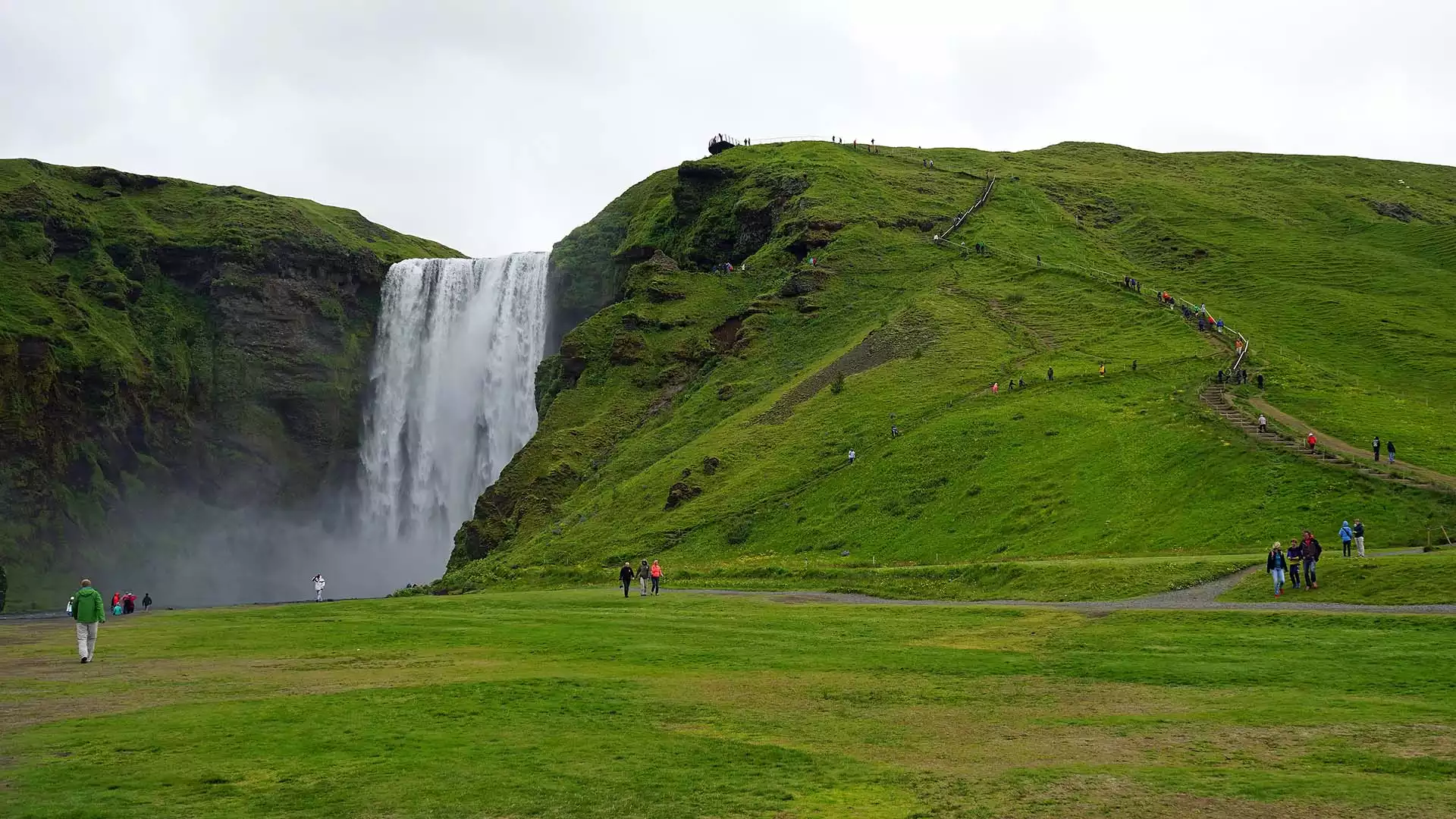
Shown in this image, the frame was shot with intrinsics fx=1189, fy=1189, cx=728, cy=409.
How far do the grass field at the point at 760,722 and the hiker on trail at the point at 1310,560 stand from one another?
6285 millimetres

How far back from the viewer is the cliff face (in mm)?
129625

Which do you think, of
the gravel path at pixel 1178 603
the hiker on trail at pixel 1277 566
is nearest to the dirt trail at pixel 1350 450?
the gravel path at pixel 1178 603

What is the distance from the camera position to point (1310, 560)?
40.5 m

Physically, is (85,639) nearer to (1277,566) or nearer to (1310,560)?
(1277,566)

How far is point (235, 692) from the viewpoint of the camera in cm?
2597

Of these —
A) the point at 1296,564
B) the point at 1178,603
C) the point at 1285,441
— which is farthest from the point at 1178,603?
the point at 1285,441

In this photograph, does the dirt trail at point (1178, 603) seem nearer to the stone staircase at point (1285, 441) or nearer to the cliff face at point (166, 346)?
the stone staircase at point (1285, 441)

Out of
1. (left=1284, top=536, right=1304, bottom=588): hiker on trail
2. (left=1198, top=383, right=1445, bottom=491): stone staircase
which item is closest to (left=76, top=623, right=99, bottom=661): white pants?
(left=1284, top=536, right=1304, bottom=588): hiker on trail

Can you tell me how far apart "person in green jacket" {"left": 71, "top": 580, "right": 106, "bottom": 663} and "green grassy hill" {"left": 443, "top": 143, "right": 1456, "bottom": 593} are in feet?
124

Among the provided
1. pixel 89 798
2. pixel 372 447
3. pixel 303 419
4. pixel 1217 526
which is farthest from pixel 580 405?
pixel 89 798

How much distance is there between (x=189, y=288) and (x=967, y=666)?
146m

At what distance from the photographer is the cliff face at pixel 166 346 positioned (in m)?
130

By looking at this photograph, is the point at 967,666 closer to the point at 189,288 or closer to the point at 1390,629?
the point at 1390,629

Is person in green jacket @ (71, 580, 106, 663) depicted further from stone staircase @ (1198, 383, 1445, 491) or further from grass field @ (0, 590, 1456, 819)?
stone staircase @ (1198, 383, 1445, 491)
